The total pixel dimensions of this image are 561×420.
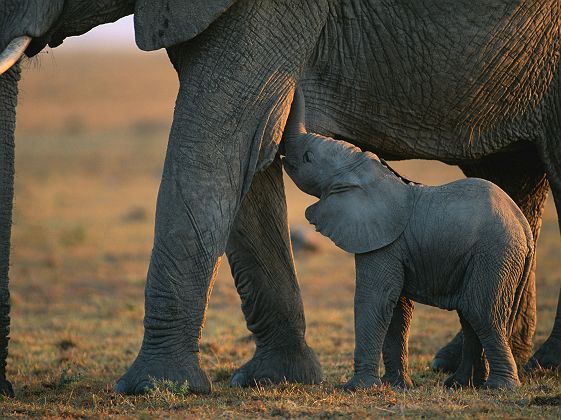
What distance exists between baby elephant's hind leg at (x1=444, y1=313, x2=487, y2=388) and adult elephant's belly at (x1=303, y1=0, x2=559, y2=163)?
1.11 meters

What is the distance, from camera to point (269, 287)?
711cm

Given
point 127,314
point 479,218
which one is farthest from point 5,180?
point 127,314

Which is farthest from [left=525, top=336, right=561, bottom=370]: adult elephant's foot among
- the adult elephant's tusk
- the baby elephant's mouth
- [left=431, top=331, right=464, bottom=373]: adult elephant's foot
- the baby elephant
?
the adult elephant's tusk

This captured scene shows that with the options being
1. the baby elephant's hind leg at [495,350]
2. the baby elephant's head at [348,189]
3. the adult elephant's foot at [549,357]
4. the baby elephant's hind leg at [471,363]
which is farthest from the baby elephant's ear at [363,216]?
the adult elephant's foot at [549,357]

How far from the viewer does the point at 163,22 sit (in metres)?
6.12

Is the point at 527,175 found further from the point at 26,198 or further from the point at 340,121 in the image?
the point at 26,198

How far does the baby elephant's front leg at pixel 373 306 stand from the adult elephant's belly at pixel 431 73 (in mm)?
875

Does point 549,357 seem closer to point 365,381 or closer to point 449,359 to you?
point 449,359

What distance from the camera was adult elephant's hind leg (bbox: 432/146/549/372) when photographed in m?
7.57

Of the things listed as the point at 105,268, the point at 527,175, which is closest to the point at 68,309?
the point at 105,268

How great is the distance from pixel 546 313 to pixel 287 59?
4919 millimetres

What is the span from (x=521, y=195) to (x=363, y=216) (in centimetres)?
189

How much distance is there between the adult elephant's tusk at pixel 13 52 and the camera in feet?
19.3

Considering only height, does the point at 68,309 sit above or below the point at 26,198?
below
